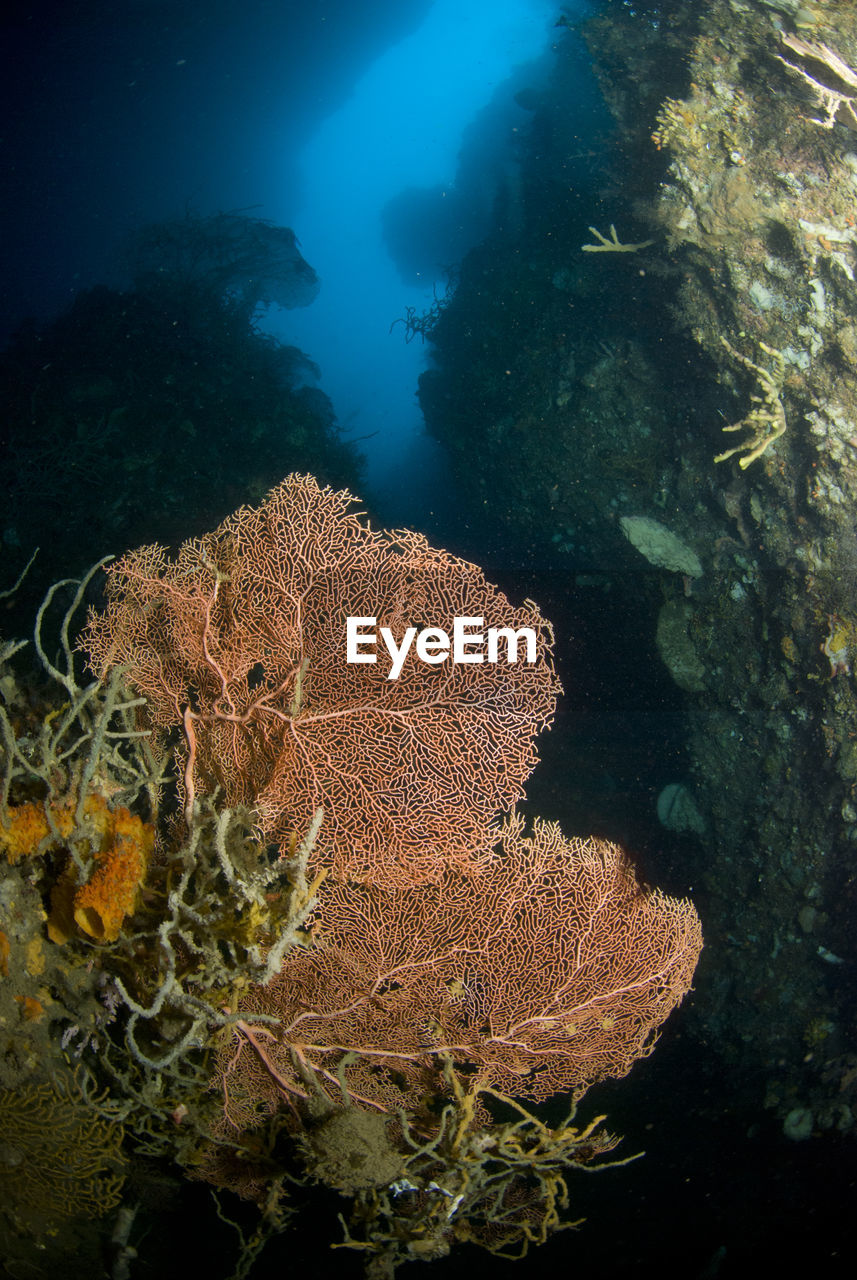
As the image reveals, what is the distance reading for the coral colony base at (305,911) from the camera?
256 cm

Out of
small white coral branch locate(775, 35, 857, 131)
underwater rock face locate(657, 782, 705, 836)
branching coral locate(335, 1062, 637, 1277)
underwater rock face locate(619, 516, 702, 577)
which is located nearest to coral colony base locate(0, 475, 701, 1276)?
branching coral locate(335, 1062, 637, 1277)

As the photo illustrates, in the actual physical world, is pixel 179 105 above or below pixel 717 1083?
above

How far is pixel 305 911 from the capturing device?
2.30 metres

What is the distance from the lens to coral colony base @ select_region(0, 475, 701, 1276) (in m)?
2.56

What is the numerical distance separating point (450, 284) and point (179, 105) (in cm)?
2356

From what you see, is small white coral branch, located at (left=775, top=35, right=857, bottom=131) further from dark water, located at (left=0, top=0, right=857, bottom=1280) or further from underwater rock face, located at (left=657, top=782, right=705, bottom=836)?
underwater rock face, located at (left=657, top=782, right=705, bottom=836)

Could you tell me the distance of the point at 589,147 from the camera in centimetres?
858

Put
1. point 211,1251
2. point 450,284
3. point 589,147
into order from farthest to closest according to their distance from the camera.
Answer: point 450,284 → point 589,147 → point 211,1251

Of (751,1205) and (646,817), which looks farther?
(646,817)

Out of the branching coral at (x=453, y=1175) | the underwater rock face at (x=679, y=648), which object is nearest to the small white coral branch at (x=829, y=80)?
the underwater rock face at (x=679, y=648)

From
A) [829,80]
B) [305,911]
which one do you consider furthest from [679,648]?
[829,80]

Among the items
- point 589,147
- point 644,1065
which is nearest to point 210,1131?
point 644,1065

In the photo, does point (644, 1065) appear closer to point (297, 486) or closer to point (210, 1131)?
point (210, 1131)

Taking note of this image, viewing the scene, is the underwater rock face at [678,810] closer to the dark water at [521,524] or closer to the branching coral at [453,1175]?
the dark water at [521,524]
